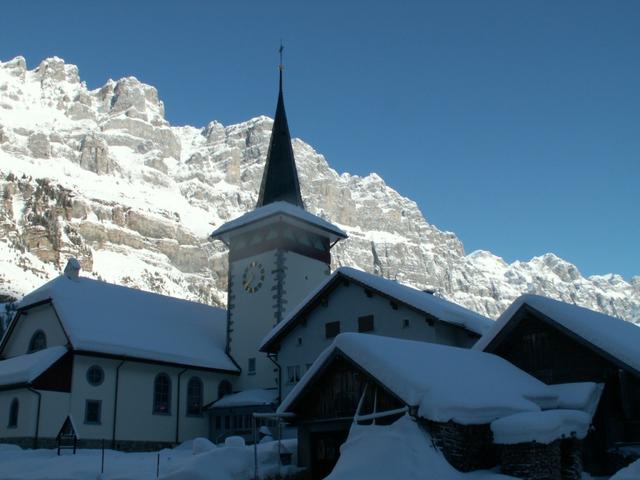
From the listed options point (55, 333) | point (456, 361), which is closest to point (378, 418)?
point (456, 361)

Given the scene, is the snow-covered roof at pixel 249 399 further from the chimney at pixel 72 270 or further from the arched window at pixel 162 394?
the chimney at pixel 72 270

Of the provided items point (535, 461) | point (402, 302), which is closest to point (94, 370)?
point (402, 302)

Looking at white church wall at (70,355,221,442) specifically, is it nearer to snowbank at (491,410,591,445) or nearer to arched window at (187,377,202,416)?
arched window at (187,377,202,416)

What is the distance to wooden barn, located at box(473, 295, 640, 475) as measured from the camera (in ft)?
68.7

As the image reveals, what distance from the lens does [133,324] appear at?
132 ft

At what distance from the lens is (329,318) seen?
3478 centimetres

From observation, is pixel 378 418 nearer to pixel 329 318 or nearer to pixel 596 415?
pixel 596 415

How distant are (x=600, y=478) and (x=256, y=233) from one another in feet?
91.0

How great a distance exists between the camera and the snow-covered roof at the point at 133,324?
36562 millimetres

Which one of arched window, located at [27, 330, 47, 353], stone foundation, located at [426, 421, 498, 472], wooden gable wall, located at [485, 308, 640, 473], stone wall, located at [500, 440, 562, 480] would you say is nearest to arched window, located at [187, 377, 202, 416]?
arched window, located at [27, 330, 47, 353]

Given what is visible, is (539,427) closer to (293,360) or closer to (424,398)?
(424,398)

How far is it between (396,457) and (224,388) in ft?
86.2

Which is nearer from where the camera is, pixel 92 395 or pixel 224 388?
pixel 92 395

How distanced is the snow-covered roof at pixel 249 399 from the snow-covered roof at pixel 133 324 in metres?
1.84
